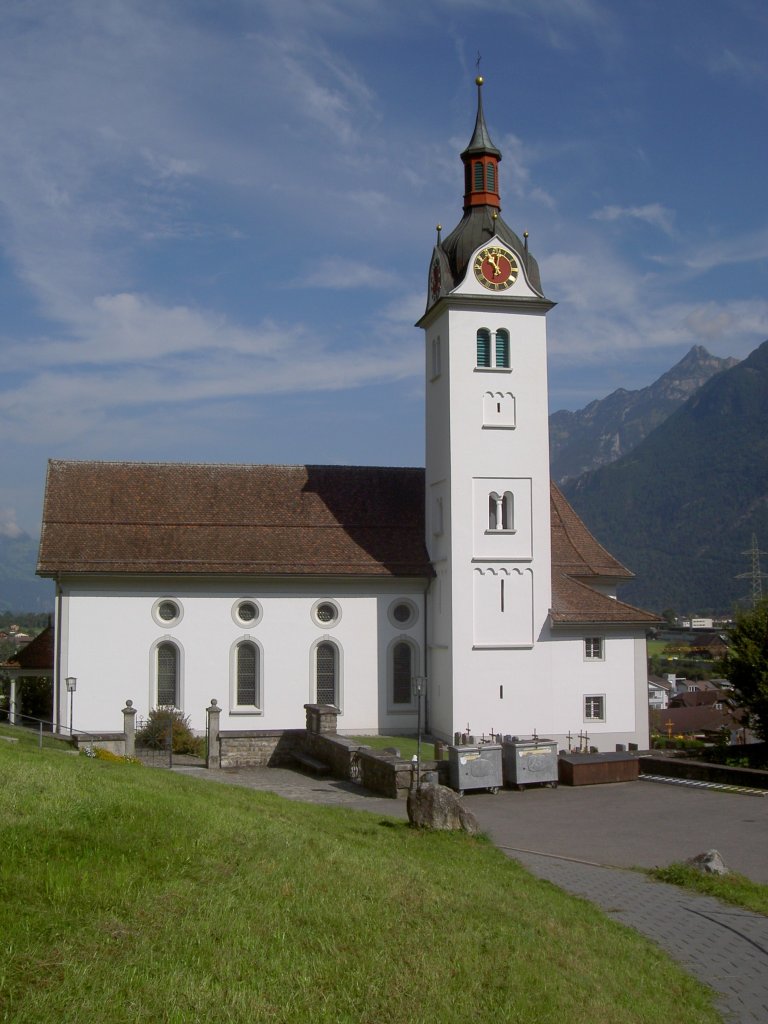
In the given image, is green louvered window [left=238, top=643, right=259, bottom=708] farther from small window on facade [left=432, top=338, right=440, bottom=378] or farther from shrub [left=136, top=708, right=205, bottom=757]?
small window on facade [left=432, top=338, right=440, bottom=378]

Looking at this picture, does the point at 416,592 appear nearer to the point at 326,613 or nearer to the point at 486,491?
the point at 326,613

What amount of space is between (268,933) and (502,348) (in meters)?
30.5

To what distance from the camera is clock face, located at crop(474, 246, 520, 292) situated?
3812 centimetres

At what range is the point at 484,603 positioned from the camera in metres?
37.4

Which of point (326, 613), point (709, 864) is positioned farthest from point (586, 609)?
point (709, 864)

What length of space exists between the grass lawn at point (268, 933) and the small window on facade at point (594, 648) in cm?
2397

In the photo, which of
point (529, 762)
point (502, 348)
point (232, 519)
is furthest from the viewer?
point (232, 519)

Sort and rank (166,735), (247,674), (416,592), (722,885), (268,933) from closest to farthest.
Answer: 1. (268,933)
2. (722,885)
3. (166,735)
4. (247,674)
5. (416,592)

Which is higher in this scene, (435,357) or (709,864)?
(435,357)

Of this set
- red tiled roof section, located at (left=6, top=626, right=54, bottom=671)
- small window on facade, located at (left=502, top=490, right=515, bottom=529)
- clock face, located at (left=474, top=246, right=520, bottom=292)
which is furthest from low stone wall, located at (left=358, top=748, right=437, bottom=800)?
clock face, located at (left=474, top=246, right=520, bottom=292)

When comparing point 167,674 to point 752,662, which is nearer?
point 752,662

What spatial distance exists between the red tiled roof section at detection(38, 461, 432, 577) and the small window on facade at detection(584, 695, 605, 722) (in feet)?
23.7

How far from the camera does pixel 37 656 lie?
38.7 m

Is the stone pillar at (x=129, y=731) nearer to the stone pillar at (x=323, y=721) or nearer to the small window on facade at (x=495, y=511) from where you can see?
the stone pillar at (x=323, y=721)
